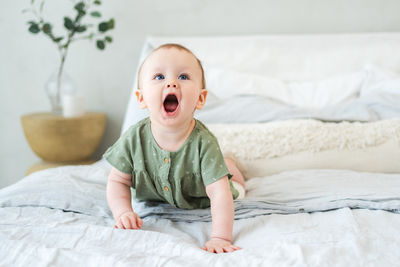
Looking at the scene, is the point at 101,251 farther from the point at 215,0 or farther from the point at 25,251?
the point at 215,0

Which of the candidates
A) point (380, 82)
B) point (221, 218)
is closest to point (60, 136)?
point (221, 218)

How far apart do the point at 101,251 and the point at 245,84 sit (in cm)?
119

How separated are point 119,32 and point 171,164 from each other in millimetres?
1498

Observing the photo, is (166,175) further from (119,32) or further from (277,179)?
(119,32)

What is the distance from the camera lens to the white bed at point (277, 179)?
2.51ft

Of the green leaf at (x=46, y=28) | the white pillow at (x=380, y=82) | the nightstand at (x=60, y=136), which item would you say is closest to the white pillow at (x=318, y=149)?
the white pillow at (x=380, y=82)

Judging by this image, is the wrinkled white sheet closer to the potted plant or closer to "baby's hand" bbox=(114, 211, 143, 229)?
"baby's hand" bbox=(114, 211, 143, 229)

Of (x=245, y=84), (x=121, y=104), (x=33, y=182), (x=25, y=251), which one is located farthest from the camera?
(x=121, y=104)

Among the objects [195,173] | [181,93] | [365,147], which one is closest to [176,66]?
[181,93]

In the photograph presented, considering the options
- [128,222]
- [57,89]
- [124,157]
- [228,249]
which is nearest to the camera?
[228,249]

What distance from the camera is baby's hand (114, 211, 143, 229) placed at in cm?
92

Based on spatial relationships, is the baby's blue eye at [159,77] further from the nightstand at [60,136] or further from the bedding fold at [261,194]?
the nightstand at [60,136]

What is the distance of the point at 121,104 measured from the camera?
2379 mm

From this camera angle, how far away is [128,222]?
92 cm
